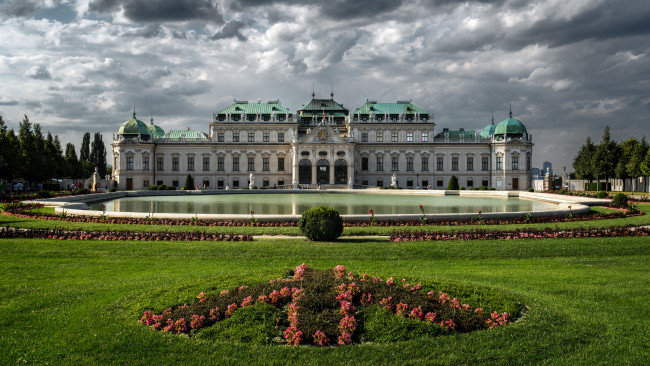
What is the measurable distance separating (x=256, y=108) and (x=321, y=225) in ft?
210

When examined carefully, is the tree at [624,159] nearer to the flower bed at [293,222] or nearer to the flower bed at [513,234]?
the flower bed at [293,222]

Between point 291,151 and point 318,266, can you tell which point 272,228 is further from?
point 291,151

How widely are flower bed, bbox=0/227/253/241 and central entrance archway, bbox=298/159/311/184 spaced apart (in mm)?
55686

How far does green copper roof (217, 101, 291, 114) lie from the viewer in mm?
76562

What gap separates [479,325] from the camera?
696 cm

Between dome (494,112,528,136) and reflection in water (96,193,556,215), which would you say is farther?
dome (494,112,528,136)

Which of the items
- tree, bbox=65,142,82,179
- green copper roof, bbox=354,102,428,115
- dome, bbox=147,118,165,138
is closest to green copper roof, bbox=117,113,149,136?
dome, bbox=147,118,165,138

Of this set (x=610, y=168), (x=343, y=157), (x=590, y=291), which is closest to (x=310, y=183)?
(x=343, y=157)

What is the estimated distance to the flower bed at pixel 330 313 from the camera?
6.59 meters

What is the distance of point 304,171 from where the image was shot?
72.6 metres

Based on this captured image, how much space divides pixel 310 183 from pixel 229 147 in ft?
50.7

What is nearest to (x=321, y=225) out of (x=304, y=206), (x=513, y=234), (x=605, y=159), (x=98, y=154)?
(x=513, y=234)

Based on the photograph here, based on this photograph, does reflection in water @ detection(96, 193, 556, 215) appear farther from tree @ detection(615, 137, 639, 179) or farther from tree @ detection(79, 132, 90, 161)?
tree @ detection(79, 132, 90, 161)

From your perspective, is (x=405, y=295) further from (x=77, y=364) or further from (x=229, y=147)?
(x=229, y=147)
